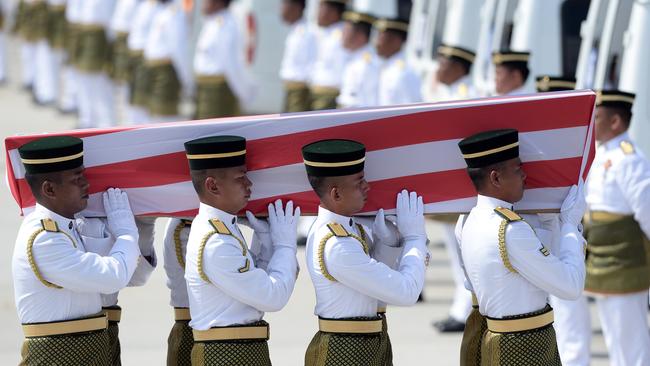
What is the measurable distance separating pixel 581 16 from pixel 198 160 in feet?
17.0

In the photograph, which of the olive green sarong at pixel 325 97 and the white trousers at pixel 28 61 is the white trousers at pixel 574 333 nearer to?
the olive green sarong at pixel 325 97

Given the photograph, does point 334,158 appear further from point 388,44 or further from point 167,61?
point 167,61

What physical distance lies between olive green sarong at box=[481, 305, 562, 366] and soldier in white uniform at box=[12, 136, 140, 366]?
1337 mm

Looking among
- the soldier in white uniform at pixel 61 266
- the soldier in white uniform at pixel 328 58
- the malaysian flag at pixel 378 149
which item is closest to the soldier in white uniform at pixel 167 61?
the soldier in white uniform at pixel 328 58

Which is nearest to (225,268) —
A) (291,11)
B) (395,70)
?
(395,70)

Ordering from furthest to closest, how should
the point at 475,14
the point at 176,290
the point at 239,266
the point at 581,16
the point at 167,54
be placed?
1. the point at 167,54
2. the point at 475,14
3. the point at 581,16
4. the point at 176,290
5. the point at 239,266

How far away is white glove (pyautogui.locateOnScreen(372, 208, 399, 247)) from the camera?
5.29m

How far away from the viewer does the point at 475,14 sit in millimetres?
10617

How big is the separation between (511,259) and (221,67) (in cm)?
706

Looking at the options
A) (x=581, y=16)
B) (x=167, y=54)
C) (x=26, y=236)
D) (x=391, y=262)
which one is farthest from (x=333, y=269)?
(x=167, y=54)

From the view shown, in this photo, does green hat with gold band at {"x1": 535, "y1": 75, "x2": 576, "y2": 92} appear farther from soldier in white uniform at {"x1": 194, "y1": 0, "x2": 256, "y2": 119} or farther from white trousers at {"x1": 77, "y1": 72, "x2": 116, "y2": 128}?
white trousers at {"x1": 77, "y1": 72, "x2": 116, "y2": 128}

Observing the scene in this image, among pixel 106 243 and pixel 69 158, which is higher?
pixel 69 158

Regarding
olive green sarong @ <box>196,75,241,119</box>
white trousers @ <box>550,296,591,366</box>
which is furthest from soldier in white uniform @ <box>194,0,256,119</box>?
white trousers @ <box>550,296,591,366</box>

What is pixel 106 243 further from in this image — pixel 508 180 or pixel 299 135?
pixel 508 180
